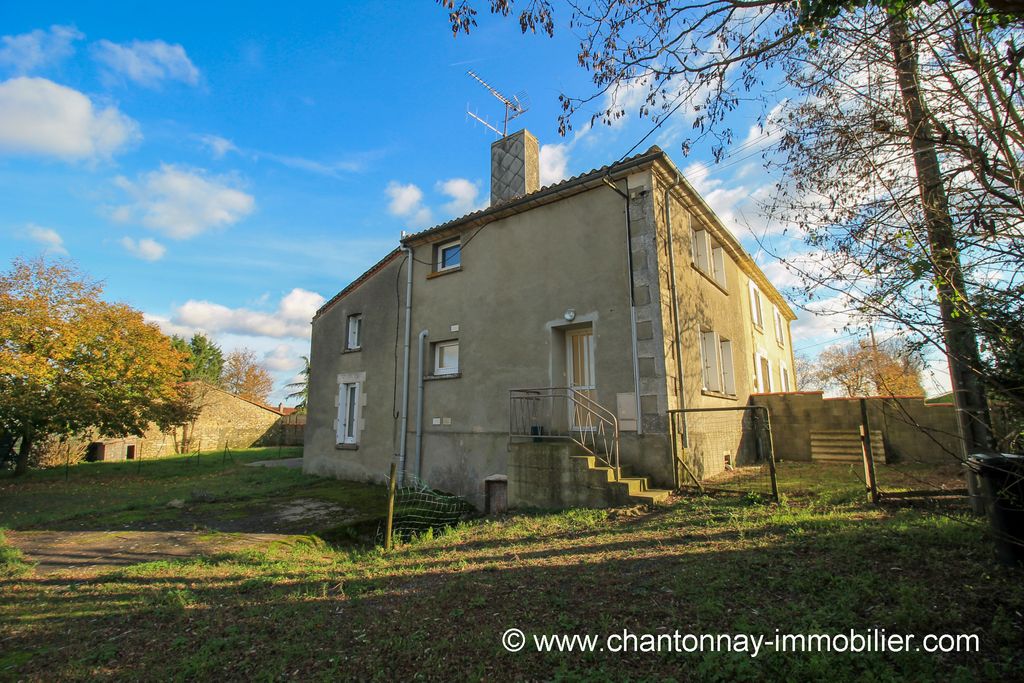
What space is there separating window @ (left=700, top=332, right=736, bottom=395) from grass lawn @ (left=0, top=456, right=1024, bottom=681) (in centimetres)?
419

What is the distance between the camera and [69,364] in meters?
15.4

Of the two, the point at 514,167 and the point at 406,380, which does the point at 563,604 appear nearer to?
the point at 406,380

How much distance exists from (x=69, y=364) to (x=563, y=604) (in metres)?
18.8

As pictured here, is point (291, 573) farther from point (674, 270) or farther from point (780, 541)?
point (674, 270)

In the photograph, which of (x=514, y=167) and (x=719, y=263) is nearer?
(x=514, y=167)

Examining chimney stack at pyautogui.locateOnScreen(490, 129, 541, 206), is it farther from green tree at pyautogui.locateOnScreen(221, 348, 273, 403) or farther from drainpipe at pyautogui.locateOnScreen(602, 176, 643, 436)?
green tree at pyautogui.locateOnScreen(221, 348, 273, 403)

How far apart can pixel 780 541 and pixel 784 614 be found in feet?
5.16

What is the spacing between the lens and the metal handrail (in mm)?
7926

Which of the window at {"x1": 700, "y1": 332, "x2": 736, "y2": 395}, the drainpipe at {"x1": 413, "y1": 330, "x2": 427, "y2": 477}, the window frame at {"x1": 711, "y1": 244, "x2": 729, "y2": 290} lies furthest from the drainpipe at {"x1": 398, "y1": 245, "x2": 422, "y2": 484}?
the window frame at {"x1": 711, "y1": 244, "x2": 729, "y2": 290}

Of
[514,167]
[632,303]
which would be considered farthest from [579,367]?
[514,167]

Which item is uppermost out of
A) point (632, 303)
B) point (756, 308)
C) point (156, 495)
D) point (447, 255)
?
point (447, 255)

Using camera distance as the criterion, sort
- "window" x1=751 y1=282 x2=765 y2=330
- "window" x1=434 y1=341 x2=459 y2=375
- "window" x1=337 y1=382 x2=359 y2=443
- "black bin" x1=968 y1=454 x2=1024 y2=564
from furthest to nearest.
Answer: "window" x1=751 y1=282 x2=765 y2=330
"window" x1=337 y1=382 x2=359 y2=443
"window" x1=434 y1=341 x2=459 y2=375
"black bin" x1=968 y1=454 x2=1024 y2=564

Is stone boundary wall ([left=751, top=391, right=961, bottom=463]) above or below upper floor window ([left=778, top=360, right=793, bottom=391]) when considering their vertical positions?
below

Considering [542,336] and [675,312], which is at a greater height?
[675,312]
